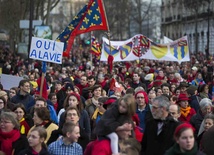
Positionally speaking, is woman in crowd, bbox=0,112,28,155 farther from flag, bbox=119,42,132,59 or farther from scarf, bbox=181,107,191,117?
flag, bbox=119,42,132,59

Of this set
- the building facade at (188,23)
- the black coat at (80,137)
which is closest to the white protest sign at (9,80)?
the black coat at (80,137)

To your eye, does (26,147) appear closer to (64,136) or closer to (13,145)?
(13,145)

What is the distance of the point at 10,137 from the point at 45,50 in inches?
234

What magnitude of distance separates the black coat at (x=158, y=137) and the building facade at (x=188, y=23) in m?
65.7

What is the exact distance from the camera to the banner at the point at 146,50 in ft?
87.7

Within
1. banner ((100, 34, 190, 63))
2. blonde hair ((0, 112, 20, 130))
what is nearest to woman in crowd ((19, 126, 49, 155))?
blonde hair ((0, 112, 20, 130))

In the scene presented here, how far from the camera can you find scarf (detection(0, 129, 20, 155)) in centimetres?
912

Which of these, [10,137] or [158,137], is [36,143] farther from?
[158,137]

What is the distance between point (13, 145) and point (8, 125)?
26cm

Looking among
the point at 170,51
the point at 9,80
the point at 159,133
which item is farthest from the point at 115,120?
the point at 170,51

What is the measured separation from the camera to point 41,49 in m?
15.0

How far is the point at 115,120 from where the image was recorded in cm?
807

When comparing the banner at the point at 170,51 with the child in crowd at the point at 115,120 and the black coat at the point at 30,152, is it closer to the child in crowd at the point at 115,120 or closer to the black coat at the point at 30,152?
the black coat at the point at 30,152

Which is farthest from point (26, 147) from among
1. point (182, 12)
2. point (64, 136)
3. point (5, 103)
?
point (182, 12)
